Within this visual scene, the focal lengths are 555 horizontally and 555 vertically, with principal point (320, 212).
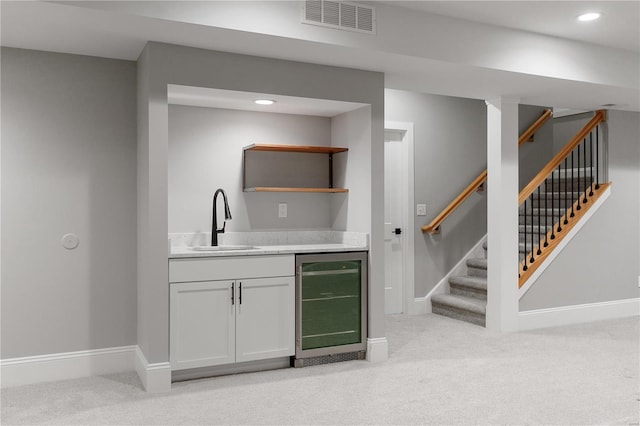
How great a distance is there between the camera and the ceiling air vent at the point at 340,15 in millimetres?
3379

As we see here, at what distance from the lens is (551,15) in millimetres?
3836

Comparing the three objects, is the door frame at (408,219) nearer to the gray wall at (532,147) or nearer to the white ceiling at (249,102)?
the white ceiling at (249,102)

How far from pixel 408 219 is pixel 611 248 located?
211 centimetres

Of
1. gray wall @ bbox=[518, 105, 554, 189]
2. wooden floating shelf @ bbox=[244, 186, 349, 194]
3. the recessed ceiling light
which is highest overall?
the recessed ceiling light

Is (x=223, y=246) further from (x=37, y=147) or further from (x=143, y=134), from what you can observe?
(x=37, y=147)

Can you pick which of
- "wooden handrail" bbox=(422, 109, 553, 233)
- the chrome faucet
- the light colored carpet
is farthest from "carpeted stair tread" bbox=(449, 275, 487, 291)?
the chrome faucet

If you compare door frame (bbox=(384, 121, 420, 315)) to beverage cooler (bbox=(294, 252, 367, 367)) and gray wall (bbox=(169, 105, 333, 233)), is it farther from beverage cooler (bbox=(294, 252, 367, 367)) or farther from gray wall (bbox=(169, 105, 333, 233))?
beverage cooler (bbox=(294, 252, 367, 367))

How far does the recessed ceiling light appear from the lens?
380 centimetres

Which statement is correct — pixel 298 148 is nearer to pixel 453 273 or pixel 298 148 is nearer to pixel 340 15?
pixel 340 15

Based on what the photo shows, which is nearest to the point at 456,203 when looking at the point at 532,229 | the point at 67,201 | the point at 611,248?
the point at 532,229

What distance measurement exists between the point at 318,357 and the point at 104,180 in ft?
6.40

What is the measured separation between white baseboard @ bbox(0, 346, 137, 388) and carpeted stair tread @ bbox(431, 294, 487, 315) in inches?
123

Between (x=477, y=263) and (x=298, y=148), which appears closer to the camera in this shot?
(x=298, y=148)

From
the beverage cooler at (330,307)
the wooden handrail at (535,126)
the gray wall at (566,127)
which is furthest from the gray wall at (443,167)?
the beverage cooler at (330,307)
